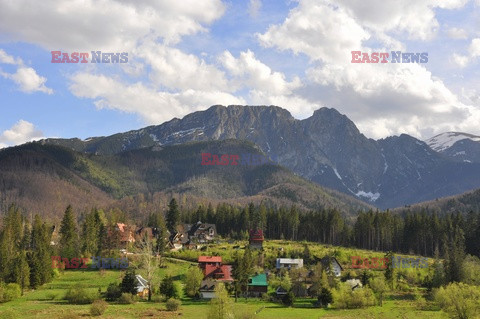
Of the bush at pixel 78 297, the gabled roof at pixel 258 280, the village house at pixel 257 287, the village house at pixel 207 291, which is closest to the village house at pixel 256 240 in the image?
the gabled roof at pixel 258 280

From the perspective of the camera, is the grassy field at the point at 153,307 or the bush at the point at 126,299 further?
the bush at the point at 126,299

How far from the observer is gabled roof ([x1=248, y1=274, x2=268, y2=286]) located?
290 ft

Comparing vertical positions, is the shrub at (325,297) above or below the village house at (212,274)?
below

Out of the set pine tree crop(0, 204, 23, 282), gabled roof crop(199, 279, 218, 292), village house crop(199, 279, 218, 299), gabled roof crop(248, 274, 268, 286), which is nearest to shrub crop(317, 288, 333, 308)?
gabled roof crop(248, 274, 268, 286)

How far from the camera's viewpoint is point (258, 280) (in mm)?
89688

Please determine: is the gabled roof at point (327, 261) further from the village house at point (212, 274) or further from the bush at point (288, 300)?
the bush at point (288, 300)

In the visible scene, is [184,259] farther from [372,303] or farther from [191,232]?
[372,303]

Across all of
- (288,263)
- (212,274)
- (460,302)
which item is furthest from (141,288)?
(460,302)

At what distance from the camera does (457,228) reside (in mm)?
125125

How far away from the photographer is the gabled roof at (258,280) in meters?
88.4

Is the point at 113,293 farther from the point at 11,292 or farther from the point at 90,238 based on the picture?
the point at 90,238

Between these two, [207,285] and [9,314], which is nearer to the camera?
[9,314]

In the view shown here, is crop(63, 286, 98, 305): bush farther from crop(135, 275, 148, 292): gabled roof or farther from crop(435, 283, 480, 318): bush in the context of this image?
crop(435, 283, 480, 318): bush

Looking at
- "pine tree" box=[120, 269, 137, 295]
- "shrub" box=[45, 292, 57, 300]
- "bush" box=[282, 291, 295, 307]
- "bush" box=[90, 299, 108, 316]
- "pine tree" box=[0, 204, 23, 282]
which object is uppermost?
"pine tree" box=[0, 204, 23, 282]
